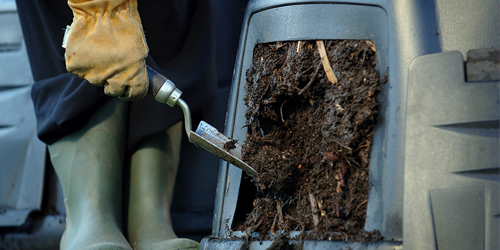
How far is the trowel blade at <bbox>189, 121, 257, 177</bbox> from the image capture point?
3.27ft

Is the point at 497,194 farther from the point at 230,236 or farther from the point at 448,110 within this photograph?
the point at 230,236

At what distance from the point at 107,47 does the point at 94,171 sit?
19.5 inches

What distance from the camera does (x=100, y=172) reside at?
4.55 ft

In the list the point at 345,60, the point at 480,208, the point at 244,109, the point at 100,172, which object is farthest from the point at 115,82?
the point at 480,208

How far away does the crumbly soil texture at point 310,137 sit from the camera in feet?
2.81

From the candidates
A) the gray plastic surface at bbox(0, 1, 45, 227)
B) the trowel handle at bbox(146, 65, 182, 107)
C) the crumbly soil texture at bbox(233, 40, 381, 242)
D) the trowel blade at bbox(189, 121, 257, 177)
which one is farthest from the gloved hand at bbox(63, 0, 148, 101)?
the gray plastic surface at bbox(0, 1, 45, 227)

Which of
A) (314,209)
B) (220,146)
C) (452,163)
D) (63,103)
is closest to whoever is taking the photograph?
(452,163)

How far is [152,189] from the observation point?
148cm

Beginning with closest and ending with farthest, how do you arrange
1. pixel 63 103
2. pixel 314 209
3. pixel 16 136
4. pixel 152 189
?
pixel 314 209
pixel 63 103
pixel 152 189
pixel 16 136

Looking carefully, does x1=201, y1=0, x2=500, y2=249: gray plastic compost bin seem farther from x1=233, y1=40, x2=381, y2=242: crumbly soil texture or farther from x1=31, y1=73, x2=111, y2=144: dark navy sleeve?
x1=31, y1=73, x2=111, y2=144: dark navy sleeve

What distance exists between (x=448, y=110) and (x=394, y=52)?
16 centimetres

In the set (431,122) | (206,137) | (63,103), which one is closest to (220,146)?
(206,137)

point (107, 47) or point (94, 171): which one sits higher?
point (107, 47)

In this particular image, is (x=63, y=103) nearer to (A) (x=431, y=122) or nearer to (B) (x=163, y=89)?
(B) (x=163, y=89)
